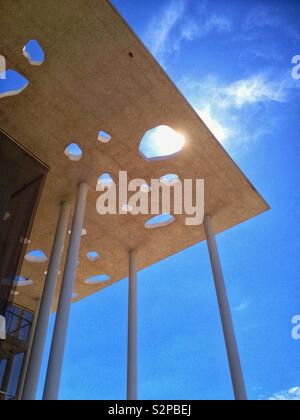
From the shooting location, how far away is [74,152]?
30.3 feet

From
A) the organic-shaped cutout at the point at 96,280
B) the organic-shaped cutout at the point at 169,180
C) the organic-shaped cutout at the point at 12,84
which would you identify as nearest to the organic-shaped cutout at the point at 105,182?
the organic-shaped cutout at the point at 169,180

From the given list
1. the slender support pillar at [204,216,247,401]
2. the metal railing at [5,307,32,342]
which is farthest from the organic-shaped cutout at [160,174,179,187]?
the metal railing at [5,307,32,342]

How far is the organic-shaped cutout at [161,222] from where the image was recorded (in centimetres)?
1110

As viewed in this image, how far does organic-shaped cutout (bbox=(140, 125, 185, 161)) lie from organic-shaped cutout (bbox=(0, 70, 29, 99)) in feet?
9.98

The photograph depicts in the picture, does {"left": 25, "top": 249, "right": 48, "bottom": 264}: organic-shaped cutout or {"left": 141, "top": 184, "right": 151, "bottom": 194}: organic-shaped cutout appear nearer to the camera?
{"left": 141, "top": 184, "right": 151, "bottom": 194}: organic-shaped cutout

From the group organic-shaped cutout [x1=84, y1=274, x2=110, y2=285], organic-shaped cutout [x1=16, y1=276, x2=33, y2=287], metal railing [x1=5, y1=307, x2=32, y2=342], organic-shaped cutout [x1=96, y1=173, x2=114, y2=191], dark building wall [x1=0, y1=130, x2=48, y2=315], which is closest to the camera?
dark building wall [x1=0, y1=130, x2=48, y2=315]

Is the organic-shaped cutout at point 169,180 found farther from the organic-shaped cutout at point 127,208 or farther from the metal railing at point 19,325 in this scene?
the metal railing at point 19,325

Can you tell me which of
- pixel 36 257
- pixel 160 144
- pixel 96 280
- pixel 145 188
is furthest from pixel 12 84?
pixel 96 280

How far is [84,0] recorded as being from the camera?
21.0ft

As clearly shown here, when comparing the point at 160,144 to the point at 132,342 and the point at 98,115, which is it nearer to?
the point at 98,115

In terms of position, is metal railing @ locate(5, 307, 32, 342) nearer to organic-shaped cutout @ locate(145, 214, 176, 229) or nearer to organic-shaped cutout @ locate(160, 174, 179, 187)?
organic-shaped cutout @ locate(145, 214, 176, 229)

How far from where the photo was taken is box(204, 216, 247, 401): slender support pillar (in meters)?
7.58

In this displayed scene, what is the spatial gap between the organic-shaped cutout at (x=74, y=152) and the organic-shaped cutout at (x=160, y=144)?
5.21 ft

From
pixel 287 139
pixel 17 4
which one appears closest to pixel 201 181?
pixel 17 4
